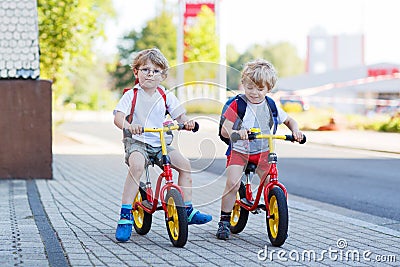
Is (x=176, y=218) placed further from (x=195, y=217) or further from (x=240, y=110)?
(x=240, y=110)

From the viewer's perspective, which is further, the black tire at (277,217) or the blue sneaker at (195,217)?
the blue sneaker at (195,217)

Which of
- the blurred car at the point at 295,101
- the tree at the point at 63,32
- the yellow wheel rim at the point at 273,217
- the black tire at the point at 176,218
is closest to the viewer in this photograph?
the black tire at the point at 176,218

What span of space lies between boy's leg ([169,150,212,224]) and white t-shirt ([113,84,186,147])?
0.66ft

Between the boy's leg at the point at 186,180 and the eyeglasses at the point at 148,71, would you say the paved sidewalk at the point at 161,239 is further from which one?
the eyeglasses at the point at 148,71

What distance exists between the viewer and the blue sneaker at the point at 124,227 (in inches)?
264

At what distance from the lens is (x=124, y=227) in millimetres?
6711

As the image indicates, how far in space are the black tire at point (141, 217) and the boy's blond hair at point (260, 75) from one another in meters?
1.29

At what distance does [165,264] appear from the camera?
5.83 m

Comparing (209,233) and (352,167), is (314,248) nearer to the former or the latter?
(209,233)

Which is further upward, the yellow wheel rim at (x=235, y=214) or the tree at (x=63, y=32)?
the tree at (x=63, y=32)

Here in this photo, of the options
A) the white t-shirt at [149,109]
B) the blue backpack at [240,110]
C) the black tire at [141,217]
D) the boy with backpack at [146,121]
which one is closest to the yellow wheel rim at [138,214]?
the black tire at [141,217]

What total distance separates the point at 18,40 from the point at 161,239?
5.98 m

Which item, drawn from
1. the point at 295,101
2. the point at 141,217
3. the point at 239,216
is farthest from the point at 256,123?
the point at 295,101

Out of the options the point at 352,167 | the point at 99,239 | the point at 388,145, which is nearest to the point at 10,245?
the point at 99,239
